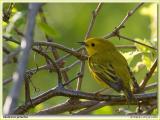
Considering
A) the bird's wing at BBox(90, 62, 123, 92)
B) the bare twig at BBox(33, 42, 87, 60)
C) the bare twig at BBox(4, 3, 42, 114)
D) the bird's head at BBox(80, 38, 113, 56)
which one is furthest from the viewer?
the bird's head at BBox(80, 38, 113, 56)

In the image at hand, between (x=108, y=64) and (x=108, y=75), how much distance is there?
0.22 metres

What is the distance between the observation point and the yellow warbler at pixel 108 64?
500cm

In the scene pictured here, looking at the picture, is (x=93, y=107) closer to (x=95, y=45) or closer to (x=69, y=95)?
(x=69, y=95)

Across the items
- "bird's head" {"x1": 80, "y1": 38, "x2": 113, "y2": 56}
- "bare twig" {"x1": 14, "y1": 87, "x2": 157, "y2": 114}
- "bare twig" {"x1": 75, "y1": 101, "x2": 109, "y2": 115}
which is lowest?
"bare twig" {"x1": 75, "y1": 101, "x2": 109, "y2": 115}

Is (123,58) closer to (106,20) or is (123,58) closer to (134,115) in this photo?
(134,115)

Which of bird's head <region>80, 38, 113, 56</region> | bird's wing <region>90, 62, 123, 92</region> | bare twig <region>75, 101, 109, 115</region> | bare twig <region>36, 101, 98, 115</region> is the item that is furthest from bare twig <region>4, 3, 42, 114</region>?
bird's head <region>80, 38, 113, 56</region>

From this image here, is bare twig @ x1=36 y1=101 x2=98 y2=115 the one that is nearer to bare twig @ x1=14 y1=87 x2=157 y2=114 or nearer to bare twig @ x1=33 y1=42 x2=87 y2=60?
bare twig @ x1=14 y1=87 x2=157 y2=114

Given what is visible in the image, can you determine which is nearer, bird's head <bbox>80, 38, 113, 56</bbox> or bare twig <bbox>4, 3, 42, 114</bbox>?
bare twig <bbox>4, 3, 42, 114</bbox>

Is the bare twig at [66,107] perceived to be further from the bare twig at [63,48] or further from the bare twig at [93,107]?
the bare twig at [63,48]

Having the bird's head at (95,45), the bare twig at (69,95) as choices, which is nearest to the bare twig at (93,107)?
the bare twig at (69,95)

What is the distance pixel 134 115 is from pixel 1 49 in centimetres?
127

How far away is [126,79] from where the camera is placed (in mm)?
5027

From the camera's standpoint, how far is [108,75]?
5.16 metres

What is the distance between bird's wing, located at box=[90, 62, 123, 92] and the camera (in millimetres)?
4957
